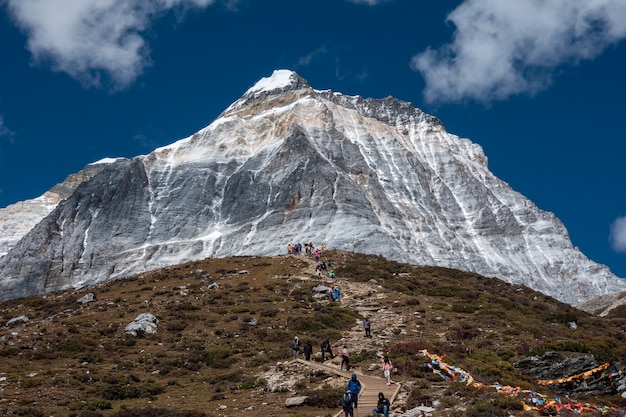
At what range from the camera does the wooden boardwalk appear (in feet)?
90.3

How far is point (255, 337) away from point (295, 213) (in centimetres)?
9358

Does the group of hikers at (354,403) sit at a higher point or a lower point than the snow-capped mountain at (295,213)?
lower

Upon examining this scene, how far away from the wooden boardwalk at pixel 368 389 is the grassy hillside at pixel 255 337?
78 centimetres

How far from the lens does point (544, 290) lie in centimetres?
14162

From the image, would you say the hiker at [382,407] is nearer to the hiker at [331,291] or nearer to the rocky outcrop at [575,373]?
the rocky outcrop at [575,373]

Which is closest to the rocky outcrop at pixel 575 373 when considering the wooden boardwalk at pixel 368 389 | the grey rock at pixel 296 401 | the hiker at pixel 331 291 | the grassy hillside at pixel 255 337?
the grassy hillside at pixel 255 337

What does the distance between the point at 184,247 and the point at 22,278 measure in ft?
116

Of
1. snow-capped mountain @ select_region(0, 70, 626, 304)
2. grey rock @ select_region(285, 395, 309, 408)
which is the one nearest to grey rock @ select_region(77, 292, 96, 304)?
grey rock @ select_region(285, 395, 309, 408)

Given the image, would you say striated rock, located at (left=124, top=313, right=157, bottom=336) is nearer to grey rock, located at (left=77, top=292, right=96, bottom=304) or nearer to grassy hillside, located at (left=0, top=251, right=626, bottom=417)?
grassy hillside, located at (left=0, top=251, right=626, bottom=417)

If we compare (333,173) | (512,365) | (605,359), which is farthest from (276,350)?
(333,173)

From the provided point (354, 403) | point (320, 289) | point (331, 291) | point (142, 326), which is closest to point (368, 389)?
point (354, 403)

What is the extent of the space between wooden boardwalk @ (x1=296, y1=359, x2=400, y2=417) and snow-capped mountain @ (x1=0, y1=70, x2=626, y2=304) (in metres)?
80.1

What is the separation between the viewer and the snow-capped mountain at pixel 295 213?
5344 inches

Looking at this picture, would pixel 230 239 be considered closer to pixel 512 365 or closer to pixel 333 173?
pixel 333 173
